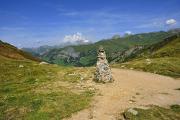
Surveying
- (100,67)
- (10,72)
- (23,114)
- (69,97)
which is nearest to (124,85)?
(100,67)

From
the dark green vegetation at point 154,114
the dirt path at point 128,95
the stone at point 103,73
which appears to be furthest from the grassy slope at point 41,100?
the dark green vegetation at point 154,114

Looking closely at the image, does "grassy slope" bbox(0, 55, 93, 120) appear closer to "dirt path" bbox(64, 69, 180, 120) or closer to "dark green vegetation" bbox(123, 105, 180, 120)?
"dirt path" bbox(64, 69, 180, 120)

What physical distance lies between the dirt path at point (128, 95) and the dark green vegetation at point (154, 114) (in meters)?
1.76

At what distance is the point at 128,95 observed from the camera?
3731 cm

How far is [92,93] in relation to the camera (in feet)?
125

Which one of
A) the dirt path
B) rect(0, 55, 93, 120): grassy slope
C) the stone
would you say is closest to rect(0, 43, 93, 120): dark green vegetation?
rect(0, 55, 93, 120): grassy slope

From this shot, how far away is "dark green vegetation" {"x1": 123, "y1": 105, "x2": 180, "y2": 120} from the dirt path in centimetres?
176

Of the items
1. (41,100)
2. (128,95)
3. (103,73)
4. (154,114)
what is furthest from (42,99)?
(154,114)

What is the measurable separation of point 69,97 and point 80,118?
24.6 feet

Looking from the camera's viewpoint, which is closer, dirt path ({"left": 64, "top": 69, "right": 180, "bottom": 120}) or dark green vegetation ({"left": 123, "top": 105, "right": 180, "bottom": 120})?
dark green vegetation ({"left": 123, "top": 105, "right": 180, "bottom": 120})

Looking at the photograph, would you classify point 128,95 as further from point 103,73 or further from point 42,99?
point 42,99

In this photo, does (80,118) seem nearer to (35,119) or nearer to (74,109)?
(74,109)

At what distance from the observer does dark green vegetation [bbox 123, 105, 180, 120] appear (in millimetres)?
28034

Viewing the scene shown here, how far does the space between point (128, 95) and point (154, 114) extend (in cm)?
852
